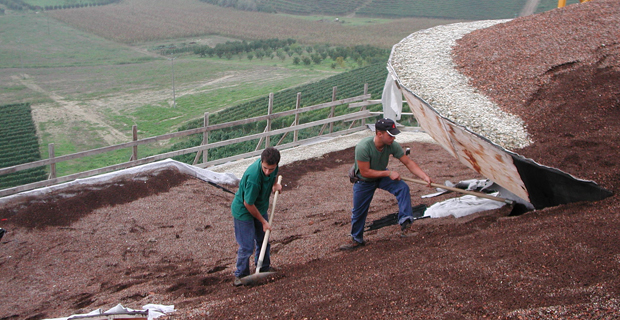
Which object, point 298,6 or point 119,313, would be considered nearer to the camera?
point 119,313

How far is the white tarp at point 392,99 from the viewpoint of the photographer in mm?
8176

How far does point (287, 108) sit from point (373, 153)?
16.4m

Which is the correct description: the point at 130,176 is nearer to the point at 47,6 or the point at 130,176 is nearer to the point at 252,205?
the point at 252,205

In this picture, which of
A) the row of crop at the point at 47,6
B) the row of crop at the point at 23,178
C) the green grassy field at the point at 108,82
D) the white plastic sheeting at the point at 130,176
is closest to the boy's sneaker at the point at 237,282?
the white plastic sheeting at the point at 130,176

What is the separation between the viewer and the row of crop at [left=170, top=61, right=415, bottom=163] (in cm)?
1540

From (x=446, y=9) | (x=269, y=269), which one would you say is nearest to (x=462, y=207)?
(x=269, y=269)

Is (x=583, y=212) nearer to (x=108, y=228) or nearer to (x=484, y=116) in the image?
(x=484, y=116)

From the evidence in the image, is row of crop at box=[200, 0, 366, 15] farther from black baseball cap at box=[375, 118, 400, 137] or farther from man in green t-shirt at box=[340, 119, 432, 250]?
black baseball cap at box=[375, 118, 400, 137]

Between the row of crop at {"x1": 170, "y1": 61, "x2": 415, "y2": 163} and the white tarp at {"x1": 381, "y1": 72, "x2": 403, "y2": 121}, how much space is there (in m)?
6.01

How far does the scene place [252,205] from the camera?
443 centimetres

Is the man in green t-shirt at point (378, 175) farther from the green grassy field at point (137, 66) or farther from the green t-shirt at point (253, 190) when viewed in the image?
the green grassy field at point (137, 66)

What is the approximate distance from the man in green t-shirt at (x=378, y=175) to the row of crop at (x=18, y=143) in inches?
478

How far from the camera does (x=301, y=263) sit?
5.08 meters

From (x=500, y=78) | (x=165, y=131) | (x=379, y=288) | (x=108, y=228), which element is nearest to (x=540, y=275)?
(x=379, y=288)
